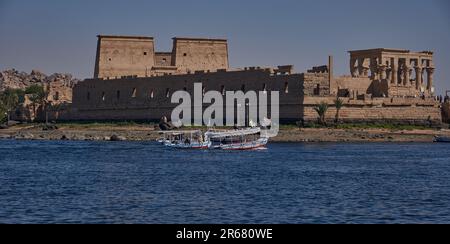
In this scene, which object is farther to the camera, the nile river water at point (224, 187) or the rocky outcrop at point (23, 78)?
the rocky outcrop at point (23, 78)

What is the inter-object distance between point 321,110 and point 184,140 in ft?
32.2

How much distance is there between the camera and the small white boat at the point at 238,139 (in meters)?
55.8

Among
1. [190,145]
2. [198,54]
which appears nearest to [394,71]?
[198,54]

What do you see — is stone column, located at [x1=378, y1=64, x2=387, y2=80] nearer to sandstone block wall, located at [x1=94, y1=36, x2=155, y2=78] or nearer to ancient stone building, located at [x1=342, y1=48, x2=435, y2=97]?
ancient stone building, located at [x1=342, y1=48, x2=435, y2=97]

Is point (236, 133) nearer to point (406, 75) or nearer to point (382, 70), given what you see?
point (382, 70)

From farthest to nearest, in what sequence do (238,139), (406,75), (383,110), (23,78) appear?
(23,78), (406,75), (383,110), (238,139)

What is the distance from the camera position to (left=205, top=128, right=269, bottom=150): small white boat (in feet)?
183

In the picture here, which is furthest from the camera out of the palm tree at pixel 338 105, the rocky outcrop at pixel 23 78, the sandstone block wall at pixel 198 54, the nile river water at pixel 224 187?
the rocky outcrop at pixel 23 78

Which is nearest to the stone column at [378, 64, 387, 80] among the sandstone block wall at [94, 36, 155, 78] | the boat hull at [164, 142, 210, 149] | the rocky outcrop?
the boat hull at [164, 142, 210, 149]

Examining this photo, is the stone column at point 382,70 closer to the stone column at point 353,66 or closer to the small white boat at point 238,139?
the stone column at point 353,66

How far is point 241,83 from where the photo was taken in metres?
68.6

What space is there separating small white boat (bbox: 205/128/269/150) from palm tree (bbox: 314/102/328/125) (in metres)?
6.06

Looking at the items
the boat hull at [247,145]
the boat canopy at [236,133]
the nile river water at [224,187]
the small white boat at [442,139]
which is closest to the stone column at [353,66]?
the small white boat at [442,139]

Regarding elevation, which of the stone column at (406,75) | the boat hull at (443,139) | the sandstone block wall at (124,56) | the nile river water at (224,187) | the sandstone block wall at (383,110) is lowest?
the nile river water at (224,187)
